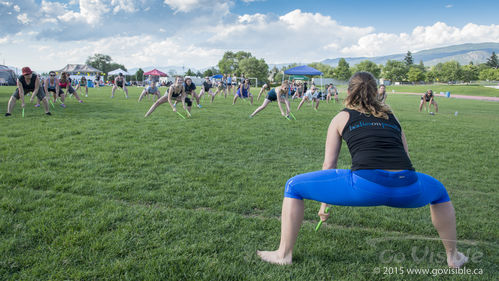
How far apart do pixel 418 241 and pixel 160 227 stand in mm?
2821

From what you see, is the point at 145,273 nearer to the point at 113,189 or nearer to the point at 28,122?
the point at 113,189

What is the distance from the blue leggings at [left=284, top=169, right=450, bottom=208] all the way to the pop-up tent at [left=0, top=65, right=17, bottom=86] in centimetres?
5065

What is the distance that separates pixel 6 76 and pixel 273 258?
51282mm

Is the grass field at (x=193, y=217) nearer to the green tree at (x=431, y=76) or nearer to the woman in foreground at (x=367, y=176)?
the woman in foreground at (x=367, y=176)

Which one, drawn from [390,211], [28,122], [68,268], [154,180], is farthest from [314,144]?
[28,122]

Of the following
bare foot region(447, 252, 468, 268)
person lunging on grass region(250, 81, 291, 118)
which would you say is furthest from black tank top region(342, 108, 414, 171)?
person lunging on grass region(250, 81, 291, 118)

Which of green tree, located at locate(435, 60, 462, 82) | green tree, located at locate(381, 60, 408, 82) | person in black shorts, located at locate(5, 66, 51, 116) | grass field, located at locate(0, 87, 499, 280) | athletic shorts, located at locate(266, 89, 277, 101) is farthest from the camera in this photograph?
green tree, located at locate(381, 60, 408, 82)

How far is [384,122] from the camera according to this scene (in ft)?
7.82

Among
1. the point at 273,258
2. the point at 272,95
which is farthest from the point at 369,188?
the point at 272,95

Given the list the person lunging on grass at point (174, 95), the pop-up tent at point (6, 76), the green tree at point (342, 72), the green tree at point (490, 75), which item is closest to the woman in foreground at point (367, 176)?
the person lunging on grass at point (174, 95)

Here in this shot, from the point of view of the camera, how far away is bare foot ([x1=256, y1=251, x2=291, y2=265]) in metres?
2.62

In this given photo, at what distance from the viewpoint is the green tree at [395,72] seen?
107250 mm

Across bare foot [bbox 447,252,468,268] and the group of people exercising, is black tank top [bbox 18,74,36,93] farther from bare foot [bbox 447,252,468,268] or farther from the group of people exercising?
bare foot [bbox 447,252,468,268]

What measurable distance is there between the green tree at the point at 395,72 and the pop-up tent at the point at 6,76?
108630 millimetres
